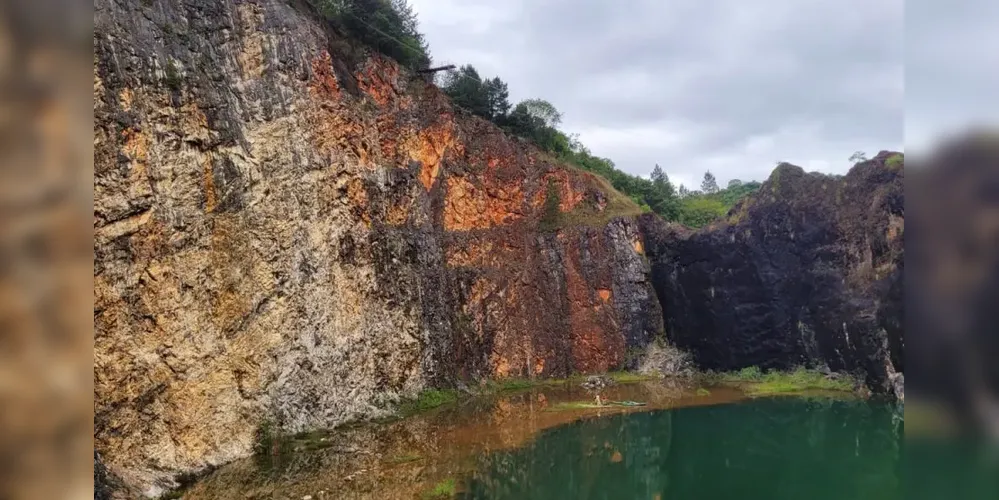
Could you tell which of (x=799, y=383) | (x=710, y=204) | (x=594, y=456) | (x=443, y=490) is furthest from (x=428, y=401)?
(x=710, y=204)

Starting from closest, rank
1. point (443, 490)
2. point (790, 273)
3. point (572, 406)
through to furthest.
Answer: point (443, 490) < point (572, 406) < point (790, 273)

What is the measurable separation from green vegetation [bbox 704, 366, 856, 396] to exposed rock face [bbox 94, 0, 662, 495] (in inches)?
237

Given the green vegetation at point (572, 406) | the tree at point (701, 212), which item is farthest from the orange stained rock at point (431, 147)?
the tree at point (701, 212)

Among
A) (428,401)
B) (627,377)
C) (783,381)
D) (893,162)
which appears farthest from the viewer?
(627,377)

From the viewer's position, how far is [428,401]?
23.3m

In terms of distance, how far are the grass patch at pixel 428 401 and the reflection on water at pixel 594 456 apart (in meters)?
0.65

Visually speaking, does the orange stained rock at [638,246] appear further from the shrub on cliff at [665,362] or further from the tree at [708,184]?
the tree at [708,184]

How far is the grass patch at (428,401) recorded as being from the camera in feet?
73.1

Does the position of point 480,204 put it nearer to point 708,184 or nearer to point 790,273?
point 790,273

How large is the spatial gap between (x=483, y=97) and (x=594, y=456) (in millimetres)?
21986

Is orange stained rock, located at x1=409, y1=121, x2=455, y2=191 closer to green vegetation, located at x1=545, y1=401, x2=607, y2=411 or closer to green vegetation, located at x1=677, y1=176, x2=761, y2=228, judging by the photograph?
green vegetation, located at x1=545, y1=401, x2=607, y2=411

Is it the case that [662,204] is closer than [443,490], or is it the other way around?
[443,490]
